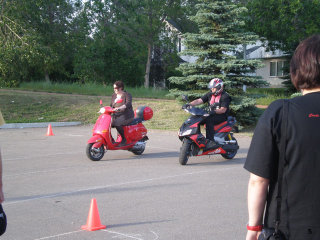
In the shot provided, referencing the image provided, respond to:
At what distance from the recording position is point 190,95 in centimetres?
1856

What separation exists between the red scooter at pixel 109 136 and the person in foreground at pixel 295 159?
26.2ft

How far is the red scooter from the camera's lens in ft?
34.0

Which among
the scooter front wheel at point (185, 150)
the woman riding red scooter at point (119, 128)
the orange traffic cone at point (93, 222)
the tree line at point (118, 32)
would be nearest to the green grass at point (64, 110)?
the tree line at point (118, 32)

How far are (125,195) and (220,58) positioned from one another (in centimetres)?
1310

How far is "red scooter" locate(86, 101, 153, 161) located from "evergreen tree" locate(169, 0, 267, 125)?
7.22 meters

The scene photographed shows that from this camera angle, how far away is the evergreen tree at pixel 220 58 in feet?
59.2

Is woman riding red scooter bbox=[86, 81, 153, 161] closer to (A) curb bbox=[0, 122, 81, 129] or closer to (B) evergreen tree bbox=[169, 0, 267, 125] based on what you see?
(B) evergreen tree bbox=[169, 0, 267, 125]

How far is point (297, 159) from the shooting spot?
2.49m

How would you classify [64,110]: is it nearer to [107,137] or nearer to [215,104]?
[107,137]

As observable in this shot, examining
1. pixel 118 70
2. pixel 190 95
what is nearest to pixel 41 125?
pixel 190 95

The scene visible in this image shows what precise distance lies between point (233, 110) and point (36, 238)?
13531 millimetres

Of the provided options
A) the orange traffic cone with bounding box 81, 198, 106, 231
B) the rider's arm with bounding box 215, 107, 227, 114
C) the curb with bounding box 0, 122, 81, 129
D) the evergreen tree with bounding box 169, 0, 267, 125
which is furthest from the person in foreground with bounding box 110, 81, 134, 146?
the curb with bounding box 0, 122, 81, 129

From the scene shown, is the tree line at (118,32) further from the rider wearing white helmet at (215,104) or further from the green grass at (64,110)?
the rider wearing white helmet at (215,104)

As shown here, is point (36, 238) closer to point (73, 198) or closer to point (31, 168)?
point (73, 198)
